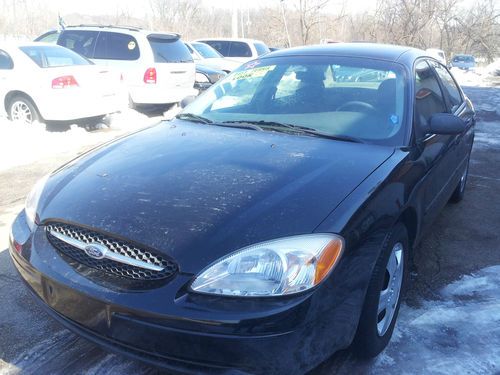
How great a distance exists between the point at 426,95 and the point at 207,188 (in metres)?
2.07

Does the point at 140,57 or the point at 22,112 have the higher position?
the point at 140,57

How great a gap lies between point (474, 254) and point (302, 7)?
83.5 feet

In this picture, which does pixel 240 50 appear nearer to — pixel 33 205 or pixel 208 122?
pixel 208 122

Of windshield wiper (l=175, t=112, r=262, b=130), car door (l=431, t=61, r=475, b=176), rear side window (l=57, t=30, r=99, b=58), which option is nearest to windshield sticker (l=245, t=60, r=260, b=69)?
windshield wiper (l=175, t=112, r=262, b=130)

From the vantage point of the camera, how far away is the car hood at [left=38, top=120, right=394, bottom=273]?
2.04 meters

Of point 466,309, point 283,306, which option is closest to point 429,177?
point 466,309

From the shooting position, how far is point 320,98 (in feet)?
11.0

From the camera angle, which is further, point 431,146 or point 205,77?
point 205,77

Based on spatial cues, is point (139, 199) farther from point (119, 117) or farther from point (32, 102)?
point (119, 117)

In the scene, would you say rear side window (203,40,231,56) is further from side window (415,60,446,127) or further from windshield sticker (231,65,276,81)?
side window (415,60,446,127)

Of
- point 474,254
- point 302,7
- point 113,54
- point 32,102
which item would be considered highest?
point 302,7

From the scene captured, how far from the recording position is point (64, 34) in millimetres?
10492

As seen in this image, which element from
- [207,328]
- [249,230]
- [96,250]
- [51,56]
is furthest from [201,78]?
[207,328]

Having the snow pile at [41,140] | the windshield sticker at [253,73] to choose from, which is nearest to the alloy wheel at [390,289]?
the windshield sticker at [253,73]
